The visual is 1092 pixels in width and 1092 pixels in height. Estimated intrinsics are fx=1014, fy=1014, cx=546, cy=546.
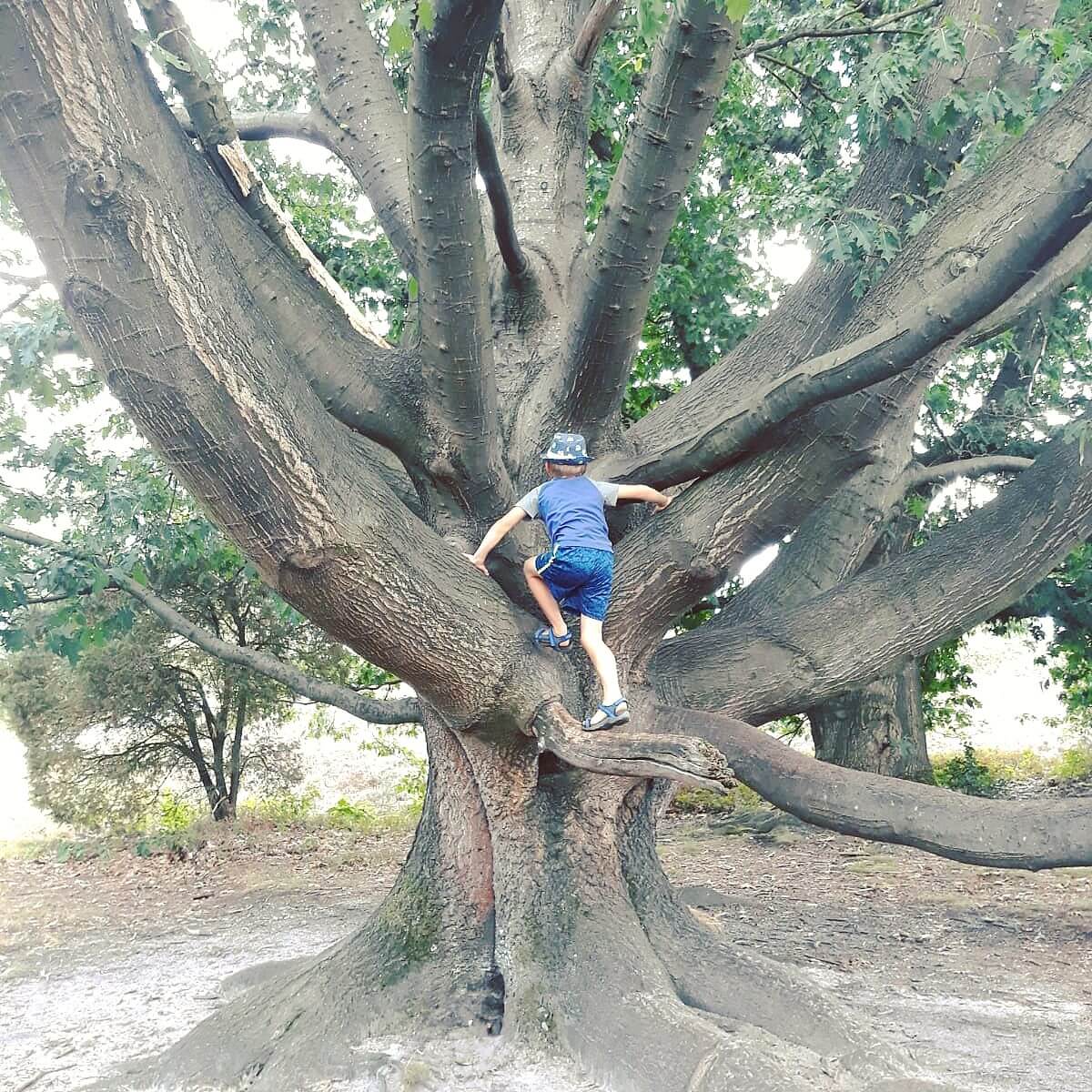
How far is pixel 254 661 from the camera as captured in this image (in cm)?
675

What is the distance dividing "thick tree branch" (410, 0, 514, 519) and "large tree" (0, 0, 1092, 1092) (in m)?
0.01

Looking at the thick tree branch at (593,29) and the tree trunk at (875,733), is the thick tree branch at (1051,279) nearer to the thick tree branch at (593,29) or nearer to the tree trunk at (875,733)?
the thick tree branch at (593,29)

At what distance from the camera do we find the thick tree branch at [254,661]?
19.6 ft

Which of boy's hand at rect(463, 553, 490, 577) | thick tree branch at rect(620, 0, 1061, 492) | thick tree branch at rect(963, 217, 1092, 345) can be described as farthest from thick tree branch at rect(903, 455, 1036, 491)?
boy's hand at rect(463, 553, 490, 577)

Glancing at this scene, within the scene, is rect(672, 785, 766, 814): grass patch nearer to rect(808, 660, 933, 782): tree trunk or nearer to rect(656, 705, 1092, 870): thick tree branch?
rect(808, 660, 933, 782): tree trunk

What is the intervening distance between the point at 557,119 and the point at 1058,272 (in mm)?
3008

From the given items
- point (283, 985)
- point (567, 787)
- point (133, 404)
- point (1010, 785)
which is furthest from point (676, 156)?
point (1010, 785)

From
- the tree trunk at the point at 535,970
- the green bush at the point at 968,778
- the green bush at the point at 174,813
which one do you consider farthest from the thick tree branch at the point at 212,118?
the green bush at the point at 968,778

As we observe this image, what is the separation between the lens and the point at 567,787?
476 centimetres

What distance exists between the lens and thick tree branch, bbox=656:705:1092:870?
13.9ft

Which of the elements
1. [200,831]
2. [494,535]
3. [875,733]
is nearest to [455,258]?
[494,535]

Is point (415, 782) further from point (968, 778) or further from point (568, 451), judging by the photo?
point (568, 451)

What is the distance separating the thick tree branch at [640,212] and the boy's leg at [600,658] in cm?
112

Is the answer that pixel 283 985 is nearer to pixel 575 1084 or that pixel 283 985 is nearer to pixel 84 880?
pixel 575 1084
